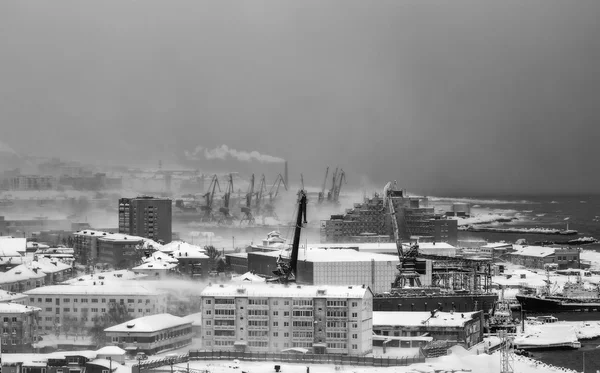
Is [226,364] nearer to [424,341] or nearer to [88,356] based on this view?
[88,356]

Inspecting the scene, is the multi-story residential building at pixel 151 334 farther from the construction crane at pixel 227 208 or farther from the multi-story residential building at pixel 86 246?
the construction crane at pixel 227 208

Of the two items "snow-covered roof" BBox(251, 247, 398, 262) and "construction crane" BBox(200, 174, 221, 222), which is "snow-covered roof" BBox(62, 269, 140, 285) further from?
"construction crane" BBox(200, 174, 221, 222)

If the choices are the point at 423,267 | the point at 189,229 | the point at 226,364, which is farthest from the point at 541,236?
the point at 226,364

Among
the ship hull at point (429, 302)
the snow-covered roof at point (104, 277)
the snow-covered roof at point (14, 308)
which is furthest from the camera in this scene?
the snow-covered roof at point (104, 277)

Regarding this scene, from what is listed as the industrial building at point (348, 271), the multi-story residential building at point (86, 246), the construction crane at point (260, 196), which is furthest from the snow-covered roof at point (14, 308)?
the construction crane at point (260, 196)

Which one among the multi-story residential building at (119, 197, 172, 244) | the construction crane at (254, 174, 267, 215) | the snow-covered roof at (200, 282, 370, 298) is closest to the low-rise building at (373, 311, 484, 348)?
the snow-covered roof at (200, 282, 370, 298)

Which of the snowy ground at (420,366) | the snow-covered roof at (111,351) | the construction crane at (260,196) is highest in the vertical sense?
the construction crane at (260,196)
